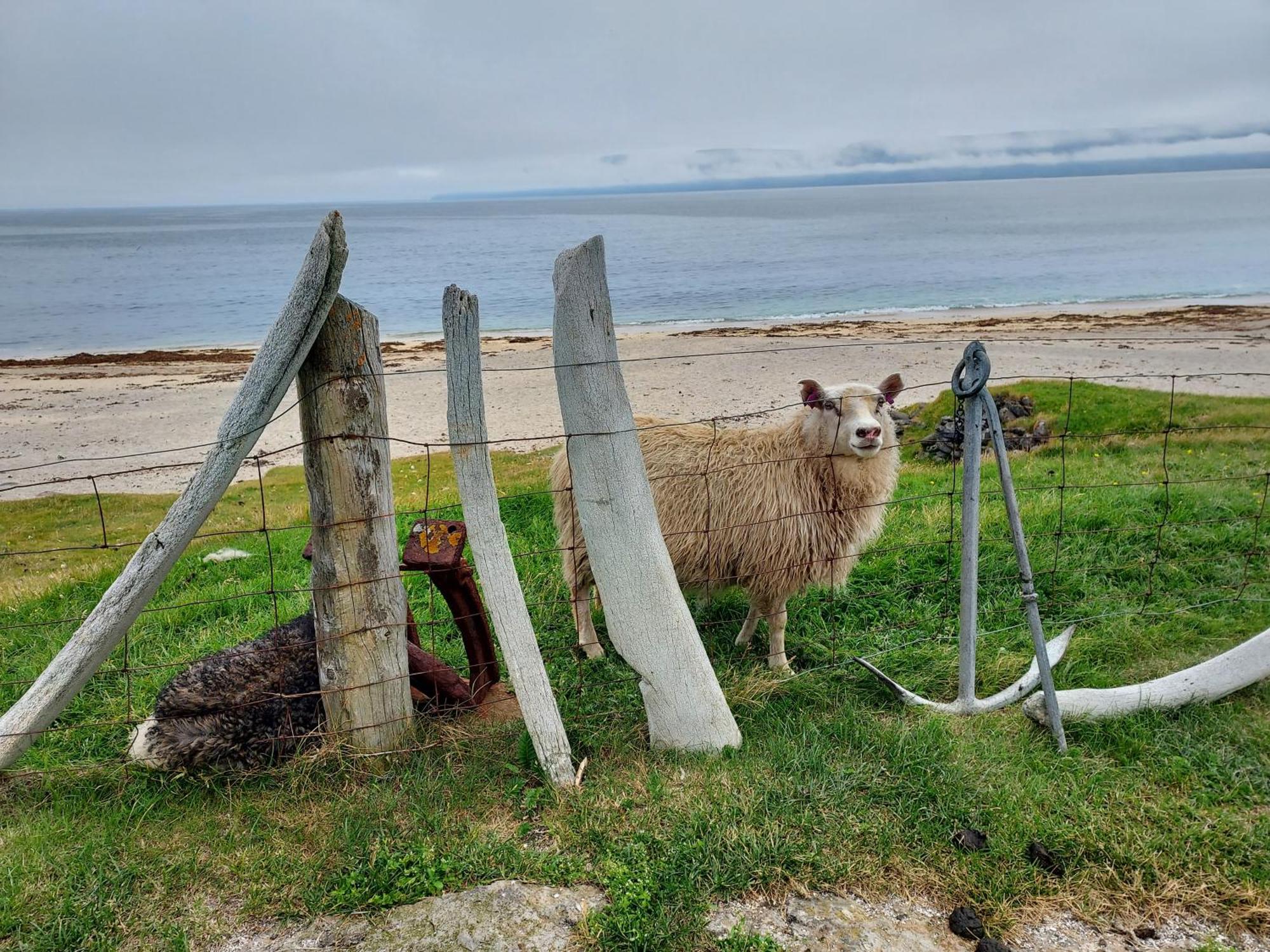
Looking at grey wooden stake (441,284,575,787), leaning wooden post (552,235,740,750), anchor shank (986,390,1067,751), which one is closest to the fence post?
grey wooden stake (441,284,575,787)

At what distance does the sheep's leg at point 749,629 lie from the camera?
542cm

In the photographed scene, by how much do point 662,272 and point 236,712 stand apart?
58.4 meters

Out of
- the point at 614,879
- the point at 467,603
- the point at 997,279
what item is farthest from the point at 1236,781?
the point at 997,279

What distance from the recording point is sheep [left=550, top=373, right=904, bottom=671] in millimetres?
5168

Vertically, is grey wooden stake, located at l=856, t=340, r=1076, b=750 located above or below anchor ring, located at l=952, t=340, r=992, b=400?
below

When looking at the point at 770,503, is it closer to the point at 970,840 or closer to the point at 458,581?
the point at 458,581

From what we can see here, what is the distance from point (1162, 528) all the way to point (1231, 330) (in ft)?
82.9

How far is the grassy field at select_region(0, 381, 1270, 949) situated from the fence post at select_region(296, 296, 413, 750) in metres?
0.26

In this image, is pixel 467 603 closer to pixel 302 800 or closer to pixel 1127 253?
pixel 302 800

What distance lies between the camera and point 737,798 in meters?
3.53

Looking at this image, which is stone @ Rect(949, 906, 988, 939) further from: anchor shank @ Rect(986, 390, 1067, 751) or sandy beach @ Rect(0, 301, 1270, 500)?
sandy beach @ Rect(0, 301, 1270, 500)

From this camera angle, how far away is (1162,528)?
6.54 meters

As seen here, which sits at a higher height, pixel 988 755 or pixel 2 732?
pixel 2 732

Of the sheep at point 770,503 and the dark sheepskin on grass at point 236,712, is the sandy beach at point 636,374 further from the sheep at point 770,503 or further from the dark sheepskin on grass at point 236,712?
the dark sheepskin on grass at point 236,712
